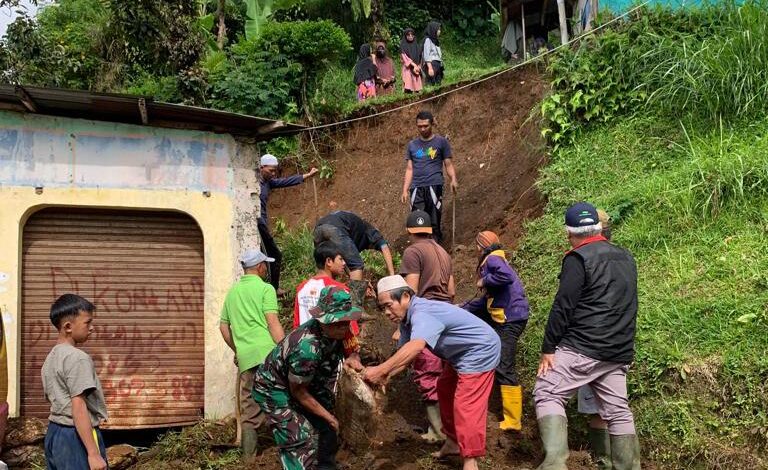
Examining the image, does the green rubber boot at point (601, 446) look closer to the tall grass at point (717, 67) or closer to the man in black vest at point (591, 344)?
the man in black vest at point (591, 344)

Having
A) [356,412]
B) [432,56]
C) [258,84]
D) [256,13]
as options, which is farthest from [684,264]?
[256,13]

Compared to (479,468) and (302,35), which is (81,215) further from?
(302,35)

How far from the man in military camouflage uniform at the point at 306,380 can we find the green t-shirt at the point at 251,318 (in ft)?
5.53

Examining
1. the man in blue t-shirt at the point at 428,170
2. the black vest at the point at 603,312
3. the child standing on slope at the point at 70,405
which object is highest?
the man in blue t-shirt at the point at 428,170

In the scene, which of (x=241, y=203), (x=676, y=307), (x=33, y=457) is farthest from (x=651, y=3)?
(x=33, y=457)

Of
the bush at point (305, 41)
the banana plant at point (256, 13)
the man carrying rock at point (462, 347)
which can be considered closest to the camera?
the man carrying rock at point (462, 347)

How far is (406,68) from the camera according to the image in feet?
47.5

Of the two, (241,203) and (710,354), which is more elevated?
(241,203)

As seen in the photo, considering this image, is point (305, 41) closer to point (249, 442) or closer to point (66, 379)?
point (249, 442)

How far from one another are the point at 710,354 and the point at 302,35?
33.1 feet

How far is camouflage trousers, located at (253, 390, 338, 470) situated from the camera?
4609mm

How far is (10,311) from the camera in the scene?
7363mm

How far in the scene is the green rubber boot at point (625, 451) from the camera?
5.08 m

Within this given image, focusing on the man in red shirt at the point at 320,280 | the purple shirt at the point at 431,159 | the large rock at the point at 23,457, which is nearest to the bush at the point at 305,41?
the purple shirt at the point at 431,159
